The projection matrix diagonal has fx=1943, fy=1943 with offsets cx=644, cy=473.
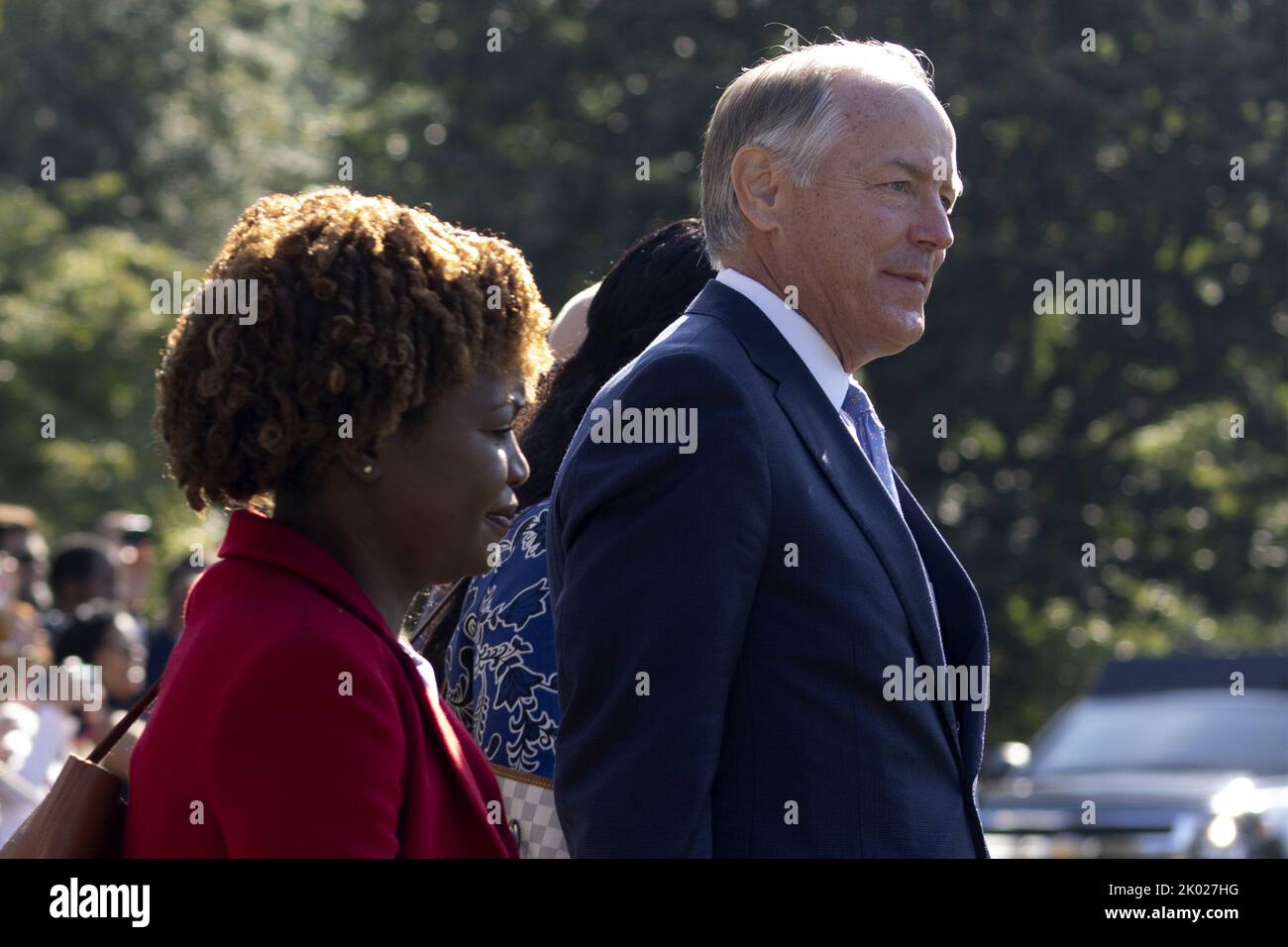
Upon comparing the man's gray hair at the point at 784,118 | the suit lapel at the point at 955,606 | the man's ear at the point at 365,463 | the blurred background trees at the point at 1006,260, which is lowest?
the suit lapel at the point at 955,606

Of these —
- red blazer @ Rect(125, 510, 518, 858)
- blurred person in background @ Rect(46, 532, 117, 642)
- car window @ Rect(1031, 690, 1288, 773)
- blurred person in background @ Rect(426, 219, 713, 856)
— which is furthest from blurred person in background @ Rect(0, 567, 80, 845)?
car window @ Rect(1031, 690, 1288, 773)

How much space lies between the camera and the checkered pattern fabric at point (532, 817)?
9.53ft

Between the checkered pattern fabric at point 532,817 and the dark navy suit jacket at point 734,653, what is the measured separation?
0.33 m

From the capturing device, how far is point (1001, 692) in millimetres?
19781

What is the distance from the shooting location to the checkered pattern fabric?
9.53ft

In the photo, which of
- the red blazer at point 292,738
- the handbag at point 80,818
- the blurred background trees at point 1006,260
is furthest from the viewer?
the blurred background trees at point 1006,260

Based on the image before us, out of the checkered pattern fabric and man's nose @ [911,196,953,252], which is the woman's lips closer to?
man's nose @ [911,196,953,252]

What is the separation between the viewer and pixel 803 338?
287 centimetres

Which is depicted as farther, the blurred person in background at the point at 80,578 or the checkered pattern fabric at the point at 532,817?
the blurred person in background at the point at 80,578

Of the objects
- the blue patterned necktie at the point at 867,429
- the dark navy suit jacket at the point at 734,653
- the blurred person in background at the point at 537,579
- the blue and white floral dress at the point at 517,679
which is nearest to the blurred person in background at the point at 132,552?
the blurred person in background at the point at 537,579

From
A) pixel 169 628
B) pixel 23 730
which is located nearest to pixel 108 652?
pixel 169 628

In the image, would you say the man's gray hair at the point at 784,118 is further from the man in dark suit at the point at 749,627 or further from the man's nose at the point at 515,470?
the man's nose at the point at 515,470

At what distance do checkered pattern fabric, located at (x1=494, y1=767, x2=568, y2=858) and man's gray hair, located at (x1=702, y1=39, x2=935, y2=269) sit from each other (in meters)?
0.87
